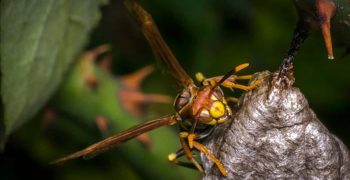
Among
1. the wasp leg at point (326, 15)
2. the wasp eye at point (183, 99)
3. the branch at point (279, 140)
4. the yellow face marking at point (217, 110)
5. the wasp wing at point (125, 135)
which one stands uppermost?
the wasp leg at point (326, 15)

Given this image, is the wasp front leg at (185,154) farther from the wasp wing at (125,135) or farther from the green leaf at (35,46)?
the green leaf at (35,46)

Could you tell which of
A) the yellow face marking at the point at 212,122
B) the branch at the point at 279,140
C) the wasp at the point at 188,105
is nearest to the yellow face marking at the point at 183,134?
the wasp at the point at 188,105

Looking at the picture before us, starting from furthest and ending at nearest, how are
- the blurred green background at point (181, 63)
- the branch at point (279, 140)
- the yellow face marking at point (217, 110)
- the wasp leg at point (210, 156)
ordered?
the blurred green background at point (181, 63), the yellow face marking at point (217, 110), the wasp leg at point (210, 156), the branch at point (279, 140)

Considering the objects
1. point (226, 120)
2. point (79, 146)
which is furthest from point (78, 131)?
point (226, 120)

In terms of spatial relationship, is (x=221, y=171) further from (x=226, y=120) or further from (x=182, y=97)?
(x=182, y=97)

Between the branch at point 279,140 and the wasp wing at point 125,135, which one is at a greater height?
the branch at point 279,140

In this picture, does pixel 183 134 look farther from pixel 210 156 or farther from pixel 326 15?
pixel 326 15

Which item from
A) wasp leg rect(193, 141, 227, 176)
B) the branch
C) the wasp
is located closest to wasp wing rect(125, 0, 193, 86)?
the wasp

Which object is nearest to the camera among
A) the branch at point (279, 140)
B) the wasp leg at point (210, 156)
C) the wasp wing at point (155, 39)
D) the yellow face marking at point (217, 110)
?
the branch at point (279, 140)
